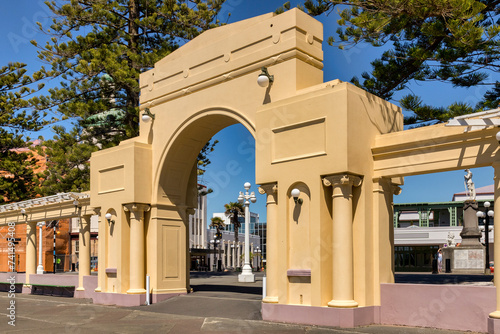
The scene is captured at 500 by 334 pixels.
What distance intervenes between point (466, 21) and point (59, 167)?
19.7 meters

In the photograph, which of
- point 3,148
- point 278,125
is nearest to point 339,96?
point 278,125

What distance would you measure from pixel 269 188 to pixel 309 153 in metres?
1.43

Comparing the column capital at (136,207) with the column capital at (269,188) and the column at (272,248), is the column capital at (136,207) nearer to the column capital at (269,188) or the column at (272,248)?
the column capital at (269,188)

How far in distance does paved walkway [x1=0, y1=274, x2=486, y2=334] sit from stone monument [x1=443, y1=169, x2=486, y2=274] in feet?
56.5

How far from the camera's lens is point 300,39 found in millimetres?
13531

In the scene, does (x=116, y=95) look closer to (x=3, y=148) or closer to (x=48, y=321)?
(x=3, y=148)

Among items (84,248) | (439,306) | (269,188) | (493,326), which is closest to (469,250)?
(84,248)

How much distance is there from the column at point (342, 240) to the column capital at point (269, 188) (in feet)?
5.21

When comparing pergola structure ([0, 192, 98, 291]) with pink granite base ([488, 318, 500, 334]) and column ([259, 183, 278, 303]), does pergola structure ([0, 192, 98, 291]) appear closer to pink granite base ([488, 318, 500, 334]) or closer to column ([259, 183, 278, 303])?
column ([259, 183, 278, 303])

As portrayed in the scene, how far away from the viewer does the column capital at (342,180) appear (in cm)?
1155

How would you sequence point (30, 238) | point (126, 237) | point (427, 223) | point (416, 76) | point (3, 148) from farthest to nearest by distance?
point (427, 223)
point (3, 148)
point (30, 238)
point (126, 237)
point (416, 76)

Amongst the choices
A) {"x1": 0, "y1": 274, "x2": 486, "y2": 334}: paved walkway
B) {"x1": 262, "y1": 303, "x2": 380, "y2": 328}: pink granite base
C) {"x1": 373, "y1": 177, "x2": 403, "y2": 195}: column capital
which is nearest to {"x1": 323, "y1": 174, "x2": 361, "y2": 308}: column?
{"x1": 262, "y1": 303, "x2": 380, "y2": 328}: pink granite base

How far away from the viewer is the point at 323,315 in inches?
453

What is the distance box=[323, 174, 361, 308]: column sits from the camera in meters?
11.4
